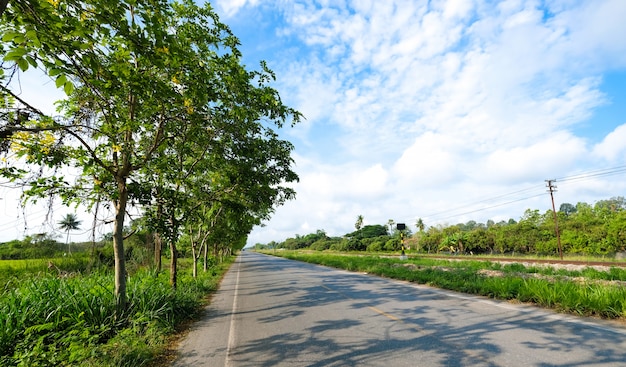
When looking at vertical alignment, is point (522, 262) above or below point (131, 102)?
below

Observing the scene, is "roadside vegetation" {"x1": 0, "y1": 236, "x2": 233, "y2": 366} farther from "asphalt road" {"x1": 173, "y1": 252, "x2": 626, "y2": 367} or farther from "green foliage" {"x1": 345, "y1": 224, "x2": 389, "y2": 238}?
"green foliage" {"x1": 345, "y1": 224, "x2": 389, "y2": 238}

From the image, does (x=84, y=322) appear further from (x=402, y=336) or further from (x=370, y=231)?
(x=370, y=231)

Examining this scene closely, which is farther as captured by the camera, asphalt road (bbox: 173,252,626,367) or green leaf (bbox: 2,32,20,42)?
asphalt road (bbox: 173,252,626,367)

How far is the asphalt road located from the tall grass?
31.8 inches

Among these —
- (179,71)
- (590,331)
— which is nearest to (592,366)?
(590,331)

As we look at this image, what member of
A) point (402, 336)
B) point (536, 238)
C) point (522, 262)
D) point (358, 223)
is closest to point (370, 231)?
point (358, 223)

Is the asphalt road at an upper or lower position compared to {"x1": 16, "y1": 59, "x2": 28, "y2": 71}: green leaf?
lower

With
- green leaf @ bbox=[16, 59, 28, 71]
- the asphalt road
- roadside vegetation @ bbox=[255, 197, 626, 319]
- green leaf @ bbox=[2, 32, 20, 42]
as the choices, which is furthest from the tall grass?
roadside vegetation @ bbox=[255, 197, 626, 319]

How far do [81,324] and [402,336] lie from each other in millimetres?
6108

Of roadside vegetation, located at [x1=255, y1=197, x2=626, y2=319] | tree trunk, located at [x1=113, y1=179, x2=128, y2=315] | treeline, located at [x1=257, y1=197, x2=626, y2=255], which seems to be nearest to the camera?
tree trunk, located at [x1=113, y1=179, x2=128, y2=315]

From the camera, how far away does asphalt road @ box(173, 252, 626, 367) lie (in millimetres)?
4852

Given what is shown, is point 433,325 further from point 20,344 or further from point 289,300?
point 20,344

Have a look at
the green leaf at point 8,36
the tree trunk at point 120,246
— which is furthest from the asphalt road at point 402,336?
the green leaf at point 8,36

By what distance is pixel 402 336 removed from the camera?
19.8 ft
